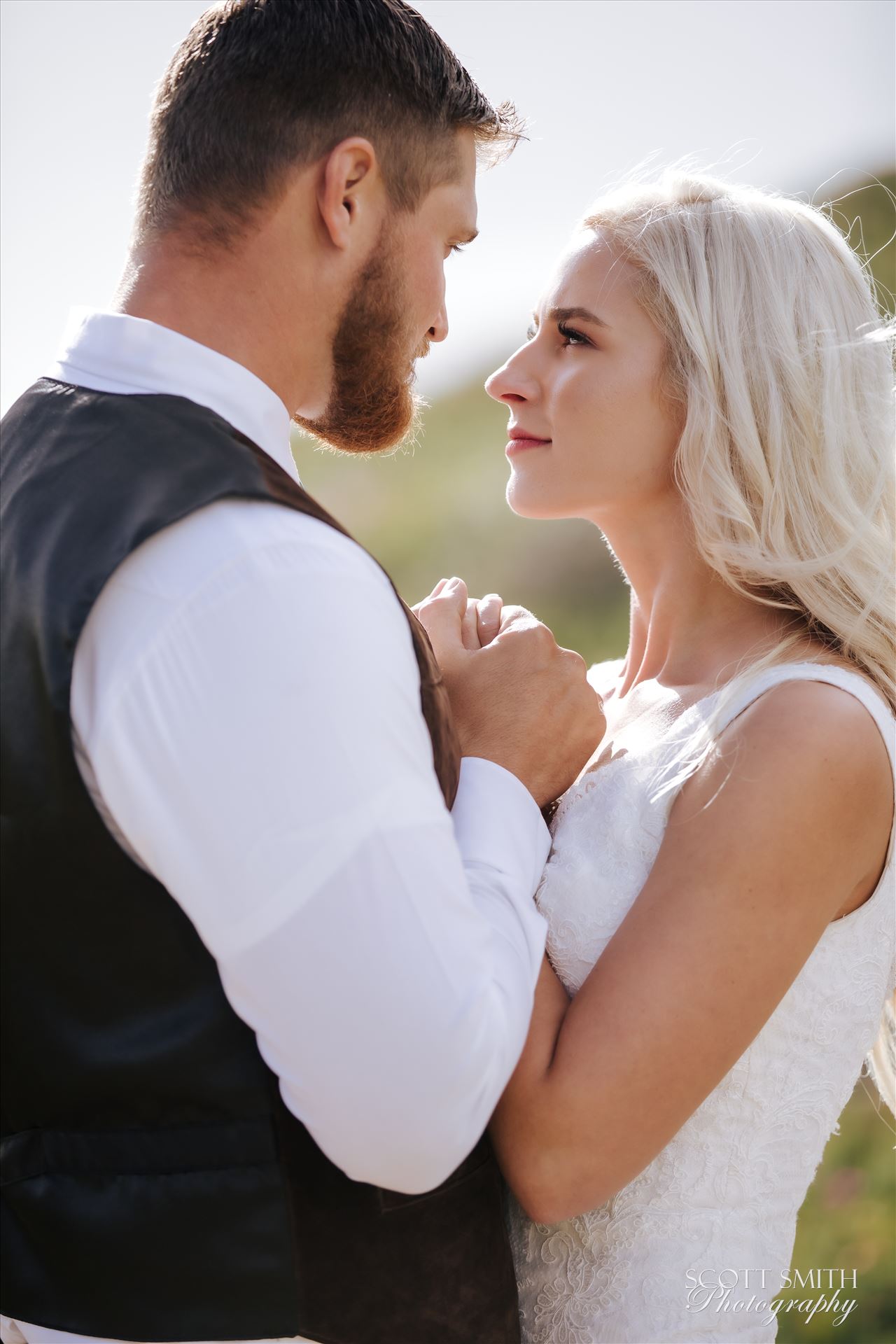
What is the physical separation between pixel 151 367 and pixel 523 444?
113 cm

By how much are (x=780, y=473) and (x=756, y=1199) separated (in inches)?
54.6

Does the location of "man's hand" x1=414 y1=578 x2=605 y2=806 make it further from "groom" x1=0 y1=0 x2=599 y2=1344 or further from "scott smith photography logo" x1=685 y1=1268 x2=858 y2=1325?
"scott smith photography logo" x1=685 y1=1268 x2=858 y2=1325

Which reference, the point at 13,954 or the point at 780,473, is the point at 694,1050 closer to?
the point at 13,954

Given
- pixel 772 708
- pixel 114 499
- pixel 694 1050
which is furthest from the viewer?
pixel 772 708

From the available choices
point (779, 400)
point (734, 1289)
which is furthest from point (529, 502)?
point (734, 1289)

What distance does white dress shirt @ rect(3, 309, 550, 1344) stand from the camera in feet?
3.90

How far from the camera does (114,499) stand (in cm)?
132

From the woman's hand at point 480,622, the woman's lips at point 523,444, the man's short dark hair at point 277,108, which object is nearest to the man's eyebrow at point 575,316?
the woman's lips at point 523,444

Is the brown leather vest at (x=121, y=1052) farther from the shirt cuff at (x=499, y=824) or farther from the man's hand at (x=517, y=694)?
the man's hand at (x=517, y=694)

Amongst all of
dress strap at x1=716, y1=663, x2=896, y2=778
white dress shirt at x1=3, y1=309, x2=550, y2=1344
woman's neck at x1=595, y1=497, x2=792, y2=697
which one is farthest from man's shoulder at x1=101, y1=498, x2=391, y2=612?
woman's neck at x1=595, y1=497, x2=792, y2=697

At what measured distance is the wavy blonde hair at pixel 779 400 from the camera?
226 cm

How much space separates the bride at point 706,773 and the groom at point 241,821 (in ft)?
0.91

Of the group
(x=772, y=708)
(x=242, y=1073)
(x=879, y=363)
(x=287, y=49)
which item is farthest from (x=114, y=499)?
(x=879, y=363)

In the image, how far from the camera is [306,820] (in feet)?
3.90
